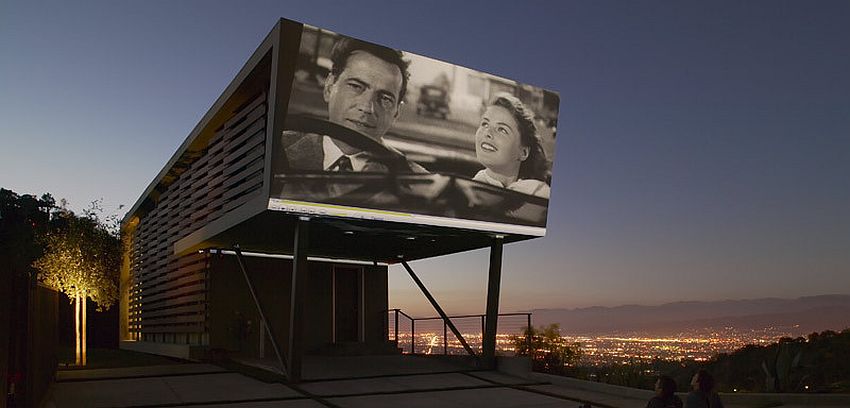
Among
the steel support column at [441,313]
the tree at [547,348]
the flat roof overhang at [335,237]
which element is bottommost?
the tree at [547,348]

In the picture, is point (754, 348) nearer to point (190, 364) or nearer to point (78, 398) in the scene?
point (190, 364)

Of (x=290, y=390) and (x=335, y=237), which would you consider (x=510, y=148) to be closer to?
(x=335, y=237)

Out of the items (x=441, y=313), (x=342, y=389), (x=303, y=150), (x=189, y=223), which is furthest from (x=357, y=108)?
(x=189, y=223)

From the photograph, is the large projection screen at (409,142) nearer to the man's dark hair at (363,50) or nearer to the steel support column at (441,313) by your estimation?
the man's dark hair at (363,50)

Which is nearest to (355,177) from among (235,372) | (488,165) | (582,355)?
(488,165)

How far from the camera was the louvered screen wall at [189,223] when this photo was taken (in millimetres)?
15188

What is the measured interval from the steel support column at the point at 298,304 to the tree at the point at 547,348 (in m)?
6.63

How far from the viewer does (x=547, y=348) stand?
19141 millimetres

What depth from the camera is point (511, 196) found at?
16484 mm

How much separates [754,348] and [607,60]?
9947 mm

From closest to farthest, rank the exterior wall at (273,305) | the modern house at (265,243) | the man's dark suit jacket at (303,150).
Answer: the man's dark suit jacket at (303,150) < the modern house at (265,243) < the exterior wall at (273,305)

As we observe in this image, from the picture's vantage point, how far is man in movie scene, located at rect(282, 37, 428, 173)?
43.0 ft

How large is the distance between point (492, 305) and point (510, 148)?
3.99 metres

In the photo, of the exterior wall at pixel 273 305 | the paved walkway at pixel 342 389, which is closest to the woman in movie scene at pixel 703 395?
the paved walkway at pixel 342 389
